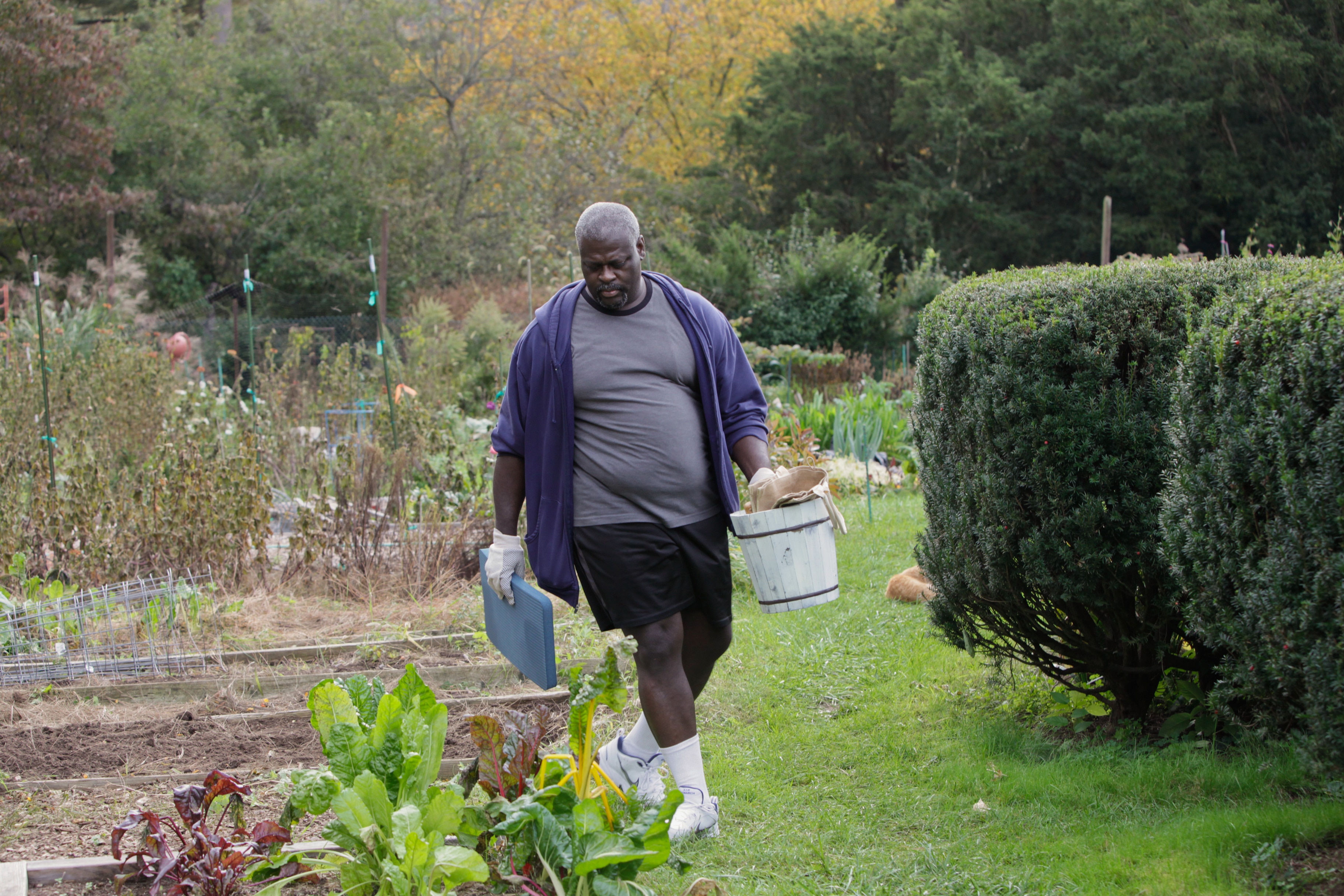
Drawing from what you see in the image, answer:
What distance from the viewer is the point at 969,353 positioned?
11.9 ft

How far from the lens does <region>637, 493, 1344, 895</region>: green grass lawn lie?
2.81 meters

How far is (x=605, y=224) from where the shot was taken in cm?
311

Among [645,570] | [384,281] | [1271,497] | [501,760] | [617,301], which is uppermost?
[384,281]

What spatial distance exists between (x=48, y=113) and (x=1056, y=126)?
18334mm

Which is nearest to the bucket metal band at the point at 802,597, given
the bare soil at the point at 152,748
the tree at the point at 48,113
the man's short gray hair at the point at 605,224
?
the man's short gray hair at the point at 605,224

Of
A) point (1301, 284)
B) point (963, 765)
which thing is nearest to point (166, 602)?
point (963, 765)

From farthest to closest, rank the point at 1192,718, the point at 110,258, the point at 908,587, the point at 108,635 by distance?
the point at 110,258
the point at 908,587
the point at 108,635
the point at 1192,718

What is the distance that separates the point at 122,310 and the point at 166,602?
10755mm

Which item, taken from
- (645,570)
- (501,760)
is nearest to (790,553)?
(645,570)

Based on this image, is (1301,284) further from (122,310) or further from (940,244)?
(940,244)

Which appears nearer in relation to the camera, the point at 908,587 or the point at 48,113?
the point at 908,587

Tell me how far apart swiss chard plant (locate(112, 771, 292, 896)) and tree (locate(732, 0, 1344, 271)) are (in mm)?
20736

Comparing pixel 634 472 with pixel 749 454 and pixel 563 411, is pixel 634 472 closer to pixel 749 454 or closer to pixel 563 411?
pixel 563 411

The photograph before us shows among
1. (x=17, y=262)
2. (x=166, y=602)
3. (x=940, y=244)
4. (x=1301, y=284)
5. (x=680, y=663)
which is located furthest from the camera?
(x=940, y=244)
